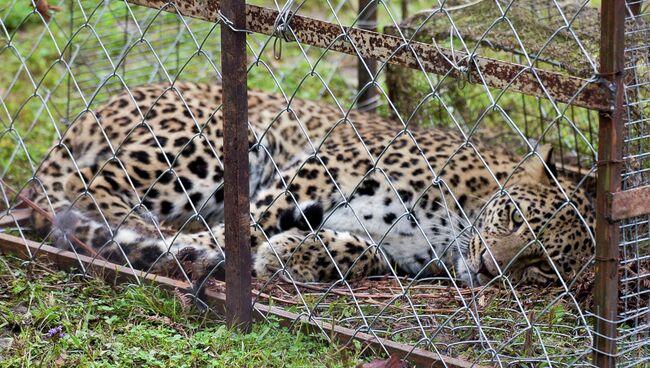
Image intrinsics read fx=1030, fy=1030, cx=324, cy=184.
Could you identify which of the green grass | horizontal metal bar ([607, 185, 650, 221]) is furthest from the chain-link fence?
the green grass

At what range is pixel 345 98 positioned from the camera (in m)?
8.24

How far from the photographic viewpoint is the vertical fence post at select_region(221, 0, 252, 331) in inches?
164

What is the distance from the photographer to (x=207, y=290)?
181 inches

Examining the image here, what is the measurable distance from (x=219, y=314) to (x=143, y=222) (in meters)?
1.21

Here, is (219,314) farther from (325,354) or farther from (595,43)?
(595,43)

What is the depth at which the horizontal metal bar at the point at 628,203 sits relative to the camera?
3.26 meters

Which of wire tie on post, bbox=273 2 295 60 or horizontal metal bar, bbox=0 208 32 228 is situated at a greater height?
wire tie on post, bbox=273 2 295 60

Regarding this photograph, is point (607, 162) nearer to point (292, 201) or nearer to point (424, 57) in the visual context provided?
point (424, 57)

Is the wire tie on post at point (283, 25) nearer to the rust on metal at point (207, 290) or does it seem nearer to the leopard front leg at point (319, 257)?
the rust on metal at point (207, 290)

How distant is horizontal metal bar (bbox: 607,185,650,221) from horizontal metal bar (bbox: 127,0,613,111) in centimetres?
29

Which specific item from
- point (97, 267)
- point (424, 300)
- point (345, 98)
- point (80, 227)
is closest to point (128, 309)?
point (97, 267)

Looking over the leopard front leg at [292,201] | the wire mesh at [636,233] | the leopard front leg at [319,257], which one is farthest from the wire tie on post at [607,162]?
the leopard front leg at [292,201]

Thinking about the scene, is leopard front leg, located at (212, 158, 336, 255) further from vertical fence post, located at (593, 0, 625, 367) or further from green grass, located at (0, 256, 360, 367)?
vertical fence post, located at (593, 0, 625, 367)

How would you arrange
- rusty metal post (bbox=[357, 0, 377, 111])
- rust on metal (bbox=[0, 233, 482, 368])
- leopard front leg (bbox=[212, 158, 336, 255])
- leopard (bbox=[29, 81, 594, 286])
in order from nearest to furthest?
rust on metal (bbox=[0, 233, 482, 368])
leopard (bbox=[29, 81, 594, 286])
leopard front leg (bbox=[212, 158, 336, 255])
rusty metal post (bbox=[357, 0, 377, 111])
